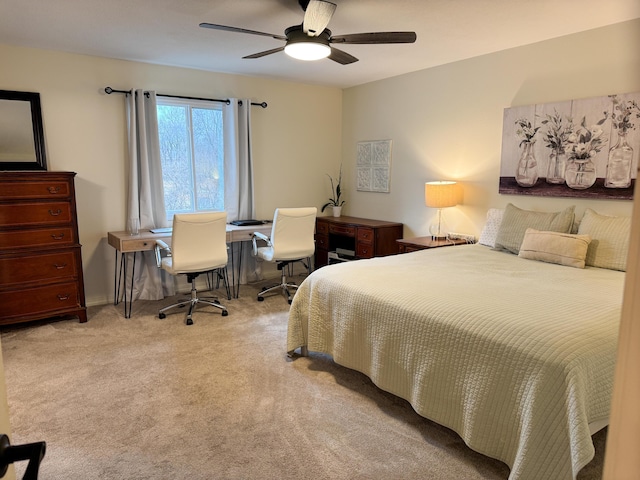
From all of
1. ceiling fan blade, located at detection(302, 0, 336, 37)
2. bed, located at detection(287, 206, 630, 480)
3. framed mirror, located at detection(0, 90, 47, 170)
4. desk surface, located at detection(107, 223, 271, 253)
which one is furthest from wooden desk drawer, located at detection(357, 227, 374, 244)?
framed mirror, located at detection(0, 90, 47, 170)

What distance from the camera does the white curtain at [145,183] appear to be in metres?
4.28

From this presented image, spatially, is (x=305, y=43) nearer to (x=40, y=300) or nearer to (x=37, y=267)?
(x=37, y=267)

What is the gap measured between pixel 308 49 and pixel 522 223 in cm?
218

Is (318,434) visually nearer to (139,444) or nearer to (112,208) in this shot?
(139,444)

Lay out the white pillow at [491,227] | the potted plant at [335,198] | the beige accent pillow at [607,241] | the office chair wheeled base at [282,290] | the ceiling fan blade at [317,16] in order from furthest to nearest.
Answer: the potted plant at [335,198] → the office chair wheeled base at [282,290] → the white pillow at [491,227] → the beige accent pillow at [607,241] → the ceiling fan blade at [317,16]

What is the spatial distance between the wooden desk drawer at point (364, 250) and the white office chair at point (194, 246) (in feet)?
5.42

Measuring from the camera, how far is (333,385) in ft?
8.93

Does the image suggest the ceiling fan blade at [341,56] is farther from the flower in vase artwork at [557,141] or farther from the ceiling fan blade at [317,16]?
the flower in vase artwork at [557,141]

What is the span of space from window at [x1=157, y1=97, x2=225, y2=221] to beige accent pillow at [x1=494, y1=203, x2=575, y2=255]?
3063 millimetres

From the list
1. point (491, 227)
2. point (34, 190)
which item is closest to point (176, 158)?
point (34, 190)

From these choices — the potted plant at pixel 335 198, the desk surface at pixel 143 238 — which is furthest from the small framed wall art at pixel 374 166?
the desk surface at pixel 143 238

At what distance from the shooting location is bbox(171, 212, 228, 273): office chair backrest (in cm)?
367

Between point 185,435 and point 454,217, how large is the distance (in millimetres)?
3329

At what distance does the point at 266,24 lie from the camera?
319 cm
